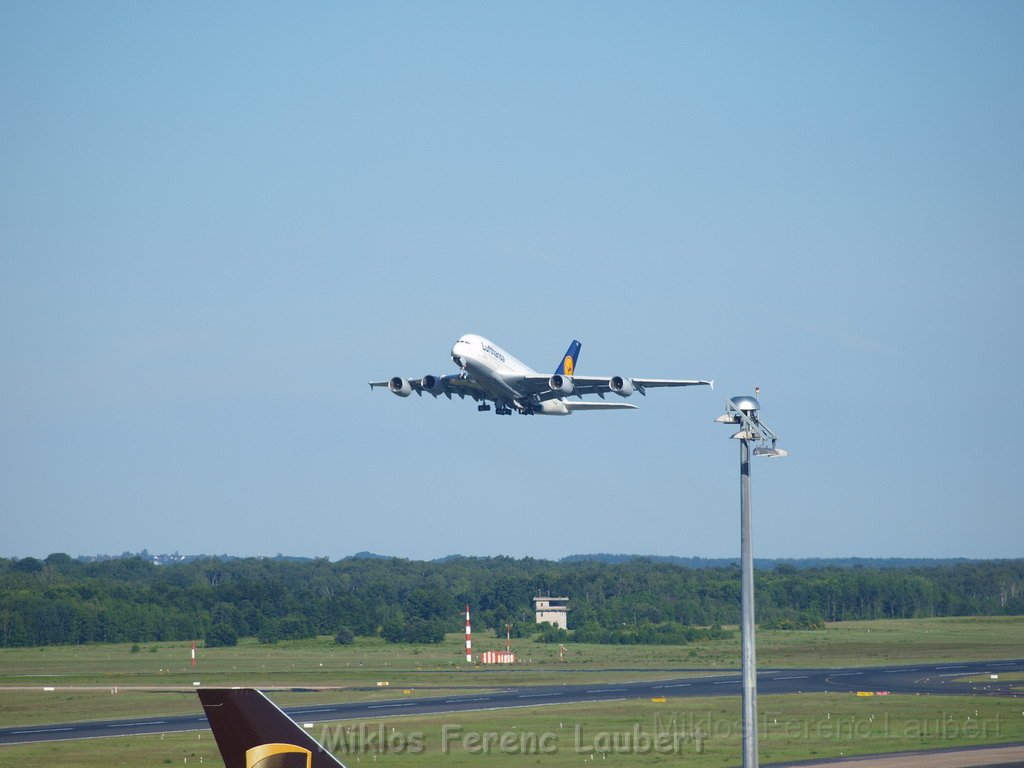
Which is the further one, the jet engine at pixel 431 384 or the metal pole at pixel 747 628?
the jet engine at pixel 431 384

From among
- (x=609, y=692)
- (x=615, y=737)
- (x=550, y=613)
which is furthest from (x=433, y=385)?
(x=550, y=613)

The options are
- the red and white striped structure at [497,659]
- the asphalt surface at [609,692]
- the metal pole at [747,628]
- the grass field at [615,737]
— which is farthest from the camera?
the red and white striped structure at [497,659]

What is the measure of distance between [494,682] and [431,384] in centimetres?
2375

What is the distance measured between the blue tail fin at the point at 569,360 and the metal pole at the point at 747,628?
57478 mm

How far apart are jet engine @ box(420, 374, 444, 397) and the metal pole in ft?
179

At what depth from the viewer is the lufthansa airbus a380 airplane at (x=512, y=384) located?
8488 cm

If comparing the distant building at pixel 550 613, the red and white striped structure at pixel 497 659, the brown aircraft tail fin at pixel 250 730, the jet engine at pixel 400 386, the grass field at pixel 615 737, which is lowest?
the red and white striped structure at pixel 497 659

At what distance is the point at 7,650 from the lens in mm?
141000

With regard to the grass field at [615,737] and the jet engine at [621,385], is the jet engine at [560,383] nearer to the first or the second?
the jet engine at [621,385]

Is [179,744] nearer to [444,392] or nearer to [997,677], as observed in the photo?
[444,392]

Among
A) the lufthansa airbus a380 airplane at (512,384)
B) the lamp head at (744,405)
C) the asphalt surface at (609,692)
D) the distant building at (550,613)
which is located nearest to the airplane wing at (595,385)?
the lufthansa airbus a380 airplane at (512,384)

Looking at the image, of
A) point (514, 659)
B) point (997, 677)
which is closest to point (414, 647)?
point (514, 659)

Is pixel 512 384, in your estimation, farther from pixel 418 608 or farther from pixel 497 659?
pixel 418 608

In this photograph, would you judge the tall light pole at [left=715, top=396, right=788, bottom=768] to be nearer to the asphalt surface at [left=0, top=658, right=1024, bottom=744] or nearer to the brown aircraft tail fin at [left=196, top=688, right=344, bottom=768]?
the brown aircraft tail fin at [left=196, top=688, right=344, bottom=768]
